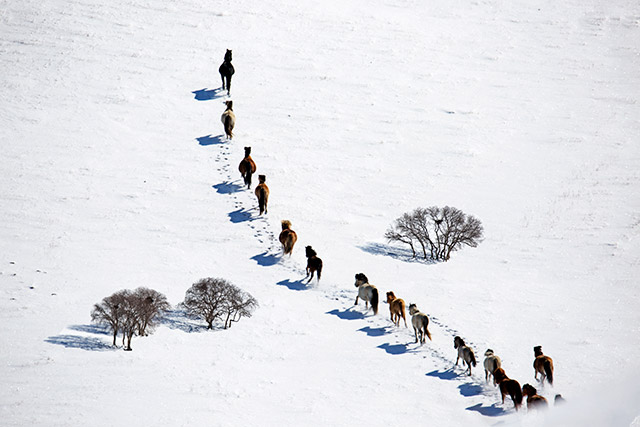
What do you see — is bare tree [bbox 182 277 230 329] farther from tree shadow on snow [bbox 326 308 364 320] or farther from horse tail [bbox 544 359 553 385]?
horse tail [bbox 544 359 553 385]

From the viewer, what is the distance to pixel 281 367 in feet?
61.5

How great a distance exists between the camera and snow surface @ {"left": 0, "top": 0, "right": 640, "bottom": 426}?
58.6ft

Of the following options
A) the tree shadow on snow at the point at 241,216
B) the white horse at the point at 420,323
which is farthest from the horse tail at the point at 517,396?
the tree shadow on snow at the point at 241,216

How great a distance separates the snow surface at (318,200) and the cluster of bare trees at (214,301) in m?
0.40

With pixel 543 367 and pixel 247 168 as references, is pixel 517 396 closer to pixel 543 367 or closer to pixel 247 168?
pixel 543 367

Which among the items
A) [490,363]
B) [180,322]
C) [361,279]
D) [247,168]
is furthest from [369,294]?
[247,168]

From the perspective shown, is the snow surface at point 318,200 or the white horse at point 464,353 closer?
the snow surface at point 318,200

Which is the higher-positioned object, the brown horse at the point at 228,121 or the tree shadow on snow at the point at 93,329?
the brown horse at the point at 228,121

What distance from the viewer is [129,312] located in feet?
60.9

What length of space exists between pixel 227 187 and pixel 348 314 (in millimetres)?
8769

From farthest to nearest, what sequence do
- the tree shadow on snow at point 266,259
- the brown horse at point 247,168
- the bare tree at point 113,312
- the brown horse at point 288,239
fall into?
the brown horse at point 247,168 < the brown horse at point 288,239 < the tree shadow on snow at point 266,259 < the bare tree at point 113,312

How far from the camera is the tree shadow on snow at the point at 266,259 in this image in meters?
23.9

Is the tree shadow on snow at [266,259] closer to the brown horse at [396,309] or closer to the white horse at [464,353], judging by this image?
the brown horse at [396,309]

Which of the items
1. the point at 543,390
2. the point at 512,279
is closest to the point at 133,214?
the point at 512,279
